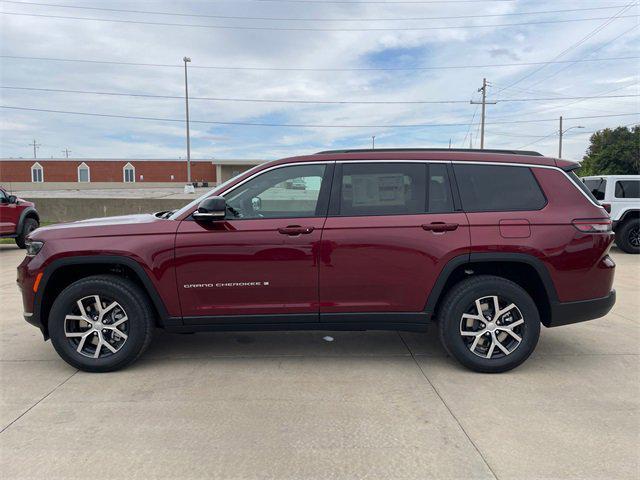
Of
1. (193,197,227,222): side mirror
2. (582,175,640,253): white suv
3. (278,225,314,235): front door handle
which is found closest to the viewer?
(193,197,227,222): side mirror

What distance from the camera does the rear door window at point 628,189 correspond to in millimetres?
11000

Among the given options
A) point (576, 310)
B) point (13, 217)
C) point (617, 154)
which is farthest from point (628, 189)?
point (617, 154)

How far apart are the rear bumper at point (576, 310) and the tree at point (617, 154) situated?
44659 millimetres

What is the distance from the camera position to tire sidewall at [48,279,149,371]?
3.79 meters

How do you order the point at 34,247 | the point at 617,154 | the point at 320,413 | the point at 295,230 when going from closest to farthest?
the point at 320,413 < the point at 295,230 < the point at 34,247 < the point at 617,154

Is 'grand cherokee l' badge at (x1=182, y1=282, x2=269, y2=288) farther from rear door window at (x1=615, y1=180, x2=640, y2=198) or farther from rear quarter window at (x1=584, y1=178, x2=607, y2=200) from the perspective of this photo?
rear door window at (x1=615, y1=180, x2=640, y2=198)

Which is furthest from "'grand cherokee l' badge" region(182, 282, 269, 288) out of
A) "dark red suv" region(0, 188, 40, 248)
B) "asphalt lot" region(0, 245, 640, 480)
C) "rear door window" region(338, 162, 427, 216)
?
"dark red suv" region(0, 188, 40, 248)

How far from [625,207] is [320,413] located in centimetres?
1077

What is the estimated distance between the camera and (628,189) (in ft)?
36.2

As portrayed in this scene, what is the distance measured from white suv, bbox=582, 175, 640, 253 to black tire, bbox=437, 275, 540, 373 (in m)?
8.74

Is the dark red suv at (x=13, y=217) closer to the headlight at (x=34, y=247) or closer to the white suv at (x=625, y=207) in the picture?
the headlight at (x=34, y=247)

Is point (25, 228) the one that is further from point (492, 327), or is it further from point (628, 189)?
point (628, 189)

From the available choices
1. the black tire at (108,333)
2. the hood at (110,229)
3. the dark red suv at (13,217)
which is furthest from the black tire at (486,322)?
the dark red suv at (13,217)

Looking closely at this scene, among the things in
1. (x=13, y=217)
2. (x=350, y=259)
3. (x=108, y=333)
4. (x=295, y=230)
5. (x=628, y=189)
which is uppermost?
(x=628, y=189)
